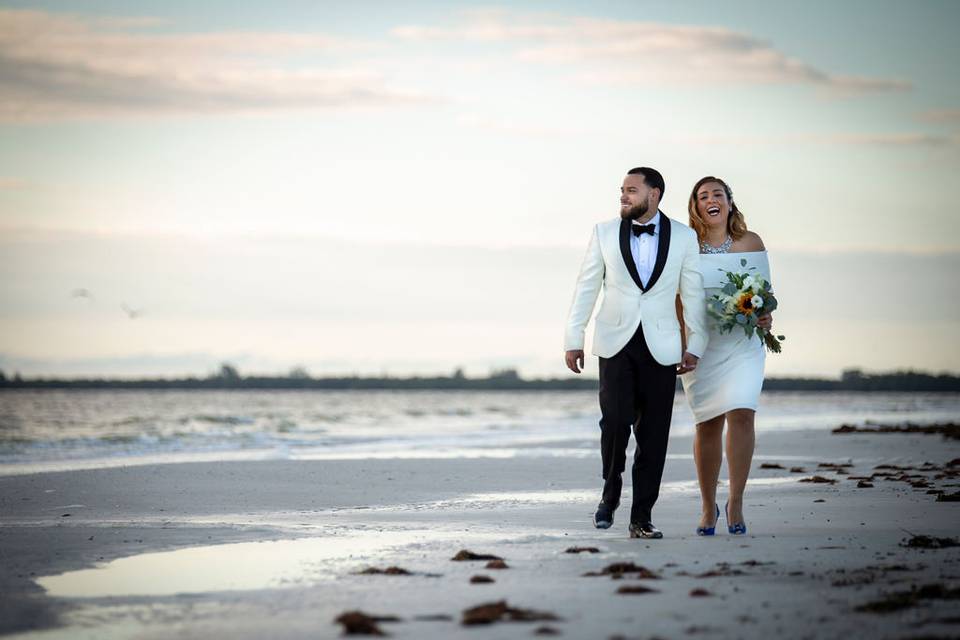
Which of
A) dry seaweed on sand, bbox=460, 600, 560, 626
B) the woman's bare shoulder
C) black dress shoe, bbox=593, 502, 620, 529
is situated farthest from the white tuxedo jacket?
dry seaweed on sand, bbox=460, 600, 560, 626

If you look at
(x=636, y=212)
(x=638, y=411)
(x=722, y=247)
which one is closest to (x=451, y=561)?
(x=638, y=411)

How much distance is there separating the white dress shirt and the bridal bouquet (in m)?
0.49

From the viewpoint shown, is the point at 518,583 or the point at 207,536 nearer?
the point at 518,583

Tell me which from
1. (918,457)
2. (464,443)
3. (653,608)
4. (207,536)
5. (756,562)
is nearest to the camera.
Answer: (653,608)

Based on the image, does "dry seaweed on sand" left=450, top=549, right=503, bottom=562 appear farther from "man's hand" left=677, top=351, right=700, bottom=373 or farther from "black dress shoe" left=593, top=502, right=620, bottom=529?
"man's hand" left=677, top=351, right=700, bottom=373

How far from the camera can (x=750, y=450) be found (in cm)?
696

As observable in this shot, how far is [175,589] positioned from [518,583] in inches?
59.6

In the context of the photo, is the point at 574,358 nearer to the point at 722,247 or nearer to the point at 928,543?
the point at 722,247

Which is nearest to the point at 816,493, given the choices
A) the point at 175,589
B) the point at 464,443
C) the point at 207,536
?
the point at 207,536

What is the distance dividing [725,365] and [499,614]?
3254 mm

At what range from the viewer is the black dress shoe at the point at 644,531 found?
6.50 meters

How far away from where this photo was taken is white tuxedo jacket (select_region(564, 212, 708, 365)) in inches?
262

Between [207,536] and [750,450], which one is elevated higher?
[750,450]

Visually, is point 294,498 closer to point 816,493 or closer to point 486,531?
point 486,531
